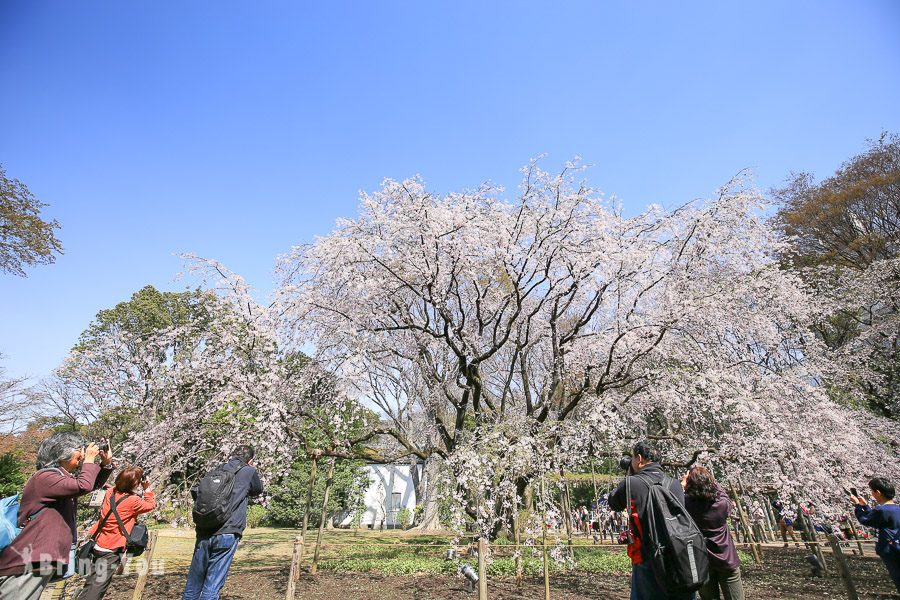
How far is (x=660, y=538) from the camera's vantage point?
3.03m

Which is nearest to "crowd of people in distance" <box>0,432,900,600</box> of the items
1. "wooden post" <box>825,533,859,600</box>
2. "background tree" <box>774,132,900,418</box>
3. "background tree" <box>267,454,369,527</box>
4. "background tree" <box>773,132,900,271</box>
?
"wooden post" <box>825,533,859,600</box>

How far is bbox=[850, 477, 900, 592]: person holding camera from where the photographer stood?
4.16 m

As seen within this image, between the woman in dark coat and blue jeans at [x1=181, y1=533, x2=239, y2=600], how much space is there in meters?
4.35

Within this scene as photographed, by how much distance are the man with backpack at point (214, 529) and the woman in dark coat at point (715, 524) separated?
4.27 meters

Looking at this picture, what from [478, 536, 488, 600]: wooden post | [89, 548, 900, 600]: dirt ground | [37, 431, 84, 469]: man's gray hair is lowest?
[89, 548, 900, 600]: dirt ground

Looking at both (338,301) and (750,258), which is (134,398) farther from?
(750,258)

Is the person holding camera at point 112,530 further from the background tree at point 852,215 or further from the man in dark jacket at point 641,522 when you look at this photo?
the background tree at point 852,215

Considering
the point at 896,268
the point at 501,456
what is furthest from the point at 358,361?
the point at 896,268

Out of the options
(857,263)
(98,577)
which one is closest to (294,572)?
(98,577)

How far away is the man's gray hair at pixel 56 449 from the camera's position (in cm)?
288

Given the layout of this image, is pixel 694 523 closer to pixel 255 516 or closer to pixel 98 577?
pixel 98 577

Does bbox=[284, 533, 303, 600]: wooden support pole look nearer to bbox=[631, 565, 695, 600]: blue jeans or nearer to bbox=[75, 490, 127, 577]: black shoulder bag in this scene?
bbox=[75, 490, 127, 577]: black shoulder bag

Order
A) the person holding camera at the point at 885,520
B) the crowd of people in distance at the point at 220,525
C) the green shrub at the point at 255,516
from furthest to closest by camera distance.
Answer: the green shrub at the point at 255,516 → the person holding camera at the point at 885,520 → the crowd of people in distance at the point at 220,525

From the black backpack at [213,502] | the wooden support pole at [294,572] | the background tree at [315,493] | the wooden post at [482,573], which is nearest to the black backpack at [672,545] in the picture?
the wooden post at [482,573]
